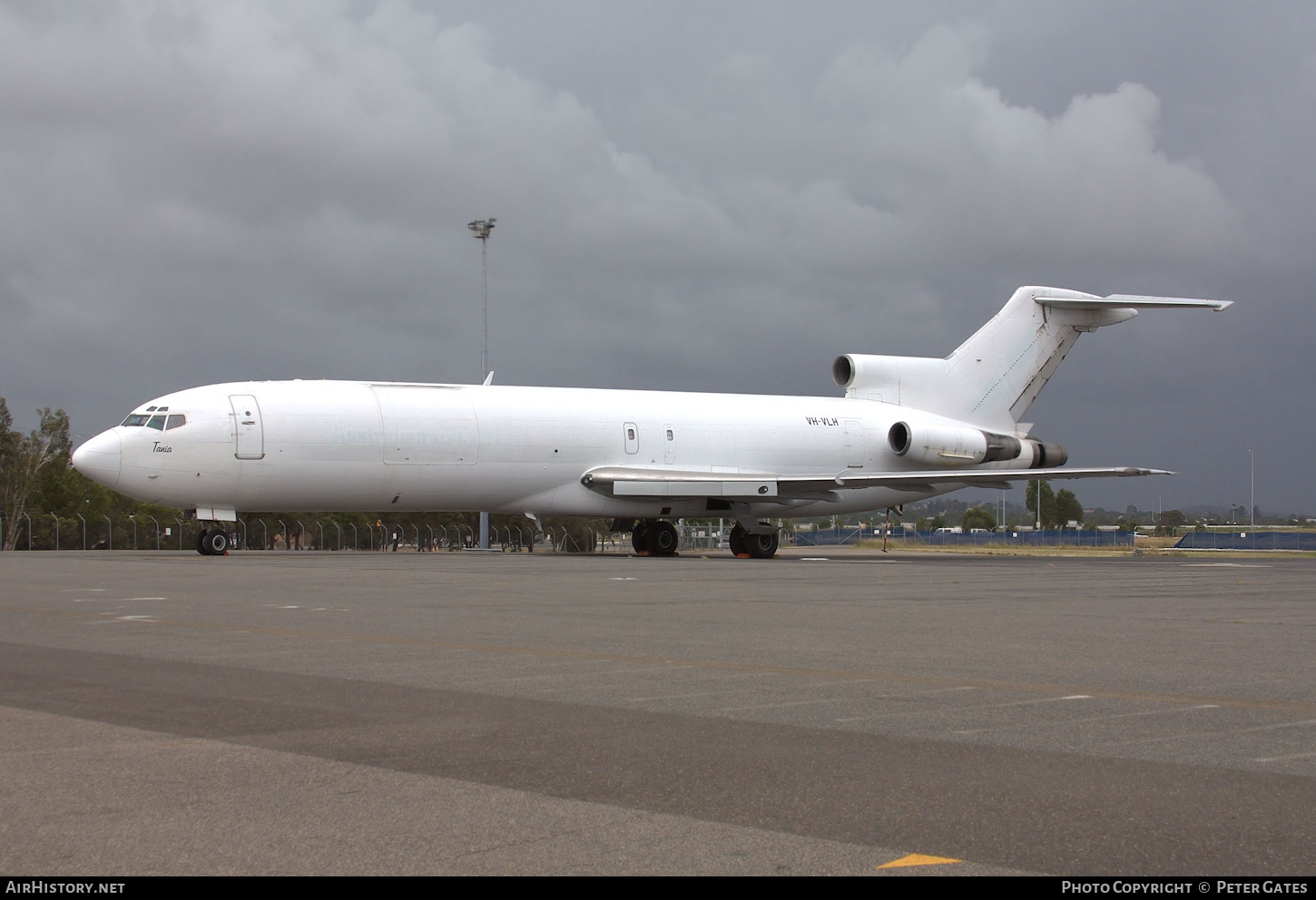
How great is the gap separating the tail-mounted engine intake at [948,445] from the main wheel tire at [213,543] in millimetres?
20566

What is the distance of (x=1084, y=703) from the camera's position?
759 cm

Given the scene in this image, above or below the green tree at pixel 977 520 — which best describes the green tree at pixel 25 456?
above

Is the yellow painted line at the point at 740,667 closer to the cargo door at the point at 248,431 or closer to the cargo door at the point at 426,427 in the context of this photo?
the cargo door at the point at 248,431

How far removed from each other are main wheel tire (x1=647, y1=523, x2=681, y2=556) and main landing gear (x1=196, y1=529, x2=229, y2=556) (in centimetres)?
1225

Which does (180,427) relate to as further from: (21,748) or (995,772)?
(995,772)

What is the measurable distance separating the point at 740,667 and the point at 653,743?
3116 millimetres

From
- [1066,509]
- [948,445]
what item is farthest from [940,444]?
[1066,509]

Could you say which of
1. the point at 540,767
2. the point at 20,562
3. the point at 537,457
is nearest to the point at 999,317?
the point at 537,457

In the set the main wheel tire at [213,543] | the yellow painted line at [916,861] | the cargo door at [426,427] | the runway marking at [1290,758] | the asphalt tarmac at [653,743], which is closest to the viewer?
the yellow painted line at [916,861]

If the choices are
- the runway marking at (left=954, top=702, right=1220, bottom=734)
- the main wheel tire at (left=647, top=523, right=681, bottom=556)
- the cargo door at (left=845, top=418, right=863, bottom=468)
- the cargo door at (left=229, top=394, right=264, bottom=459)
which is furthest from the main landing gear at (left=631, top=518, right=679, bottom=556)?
the runway marking at (left=954, top=702, right=1220, bottom=734)

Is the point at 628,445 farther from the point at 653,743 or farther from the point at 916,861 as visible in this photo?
the point at 916,861

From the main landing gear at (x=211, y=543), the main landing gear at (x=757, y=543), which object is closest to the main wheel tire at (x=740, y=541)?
the main landing gear at (x=757, y=543)

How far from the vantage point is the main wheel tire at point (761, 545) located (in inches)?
1399

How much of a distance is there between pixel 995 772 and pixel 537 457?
27.3 meters
